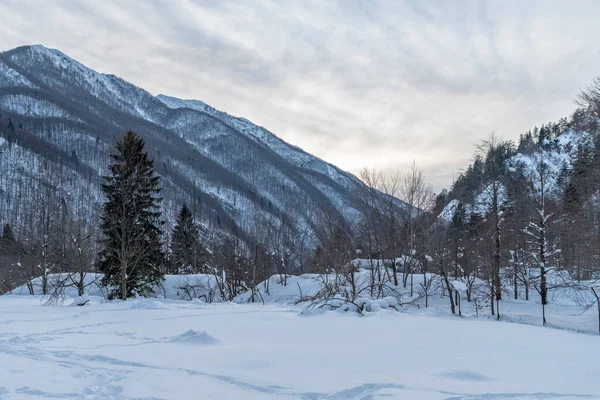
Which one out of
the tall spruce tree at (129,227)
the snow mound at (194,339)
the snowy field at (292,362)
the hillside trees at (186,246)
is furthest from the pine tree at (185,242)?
the snow mound at (194,339)

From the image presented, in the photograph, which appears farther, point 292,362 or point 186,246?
point 186,246

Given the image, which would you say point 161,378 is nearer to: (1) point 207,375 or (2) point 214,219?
(1) point 207,375

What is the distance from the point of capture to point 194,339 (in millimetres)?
8508

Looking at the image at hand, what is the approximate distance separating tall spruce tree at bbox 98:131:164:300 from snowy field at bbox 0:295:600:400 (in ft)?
36.4

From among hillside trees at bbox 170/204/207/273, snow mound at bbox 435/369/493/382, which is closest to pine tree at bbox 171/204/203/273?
hillside trees at bbox 170/204/207/273

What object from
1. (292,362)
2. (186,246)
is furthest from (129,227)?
(186,246)

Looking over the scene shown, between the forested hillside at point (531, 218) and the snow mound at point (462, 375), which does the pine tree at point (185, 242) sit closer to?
the forested hillside at point (531, 218)

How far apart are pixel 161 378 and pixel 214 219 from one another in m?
134

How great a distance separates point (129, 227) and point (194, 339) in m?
15.9

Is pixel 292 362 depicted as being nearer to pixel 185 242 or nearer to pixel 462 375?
pixel 462 375

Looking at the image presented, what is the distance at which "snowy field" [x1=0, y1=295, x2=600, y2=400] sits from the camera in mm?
5176

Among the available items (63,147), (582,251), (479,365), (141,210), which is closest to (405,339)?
(479,365)

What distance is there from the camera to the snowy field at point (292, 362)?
5176mm

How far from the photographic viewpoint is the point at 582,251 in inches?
1268
